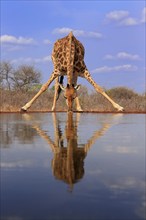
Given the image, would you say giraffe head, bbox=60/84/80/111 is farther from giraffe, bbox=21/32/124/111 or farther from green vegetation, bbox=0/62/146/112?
green vegetation, bbox=0/62/146/112

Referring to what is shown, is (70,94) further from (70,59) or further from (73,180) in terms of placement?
(73,180)

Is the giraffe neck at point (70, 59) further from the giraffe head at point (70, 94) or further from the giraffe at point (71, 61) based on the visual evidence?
the giraffe head at point (70, 94)

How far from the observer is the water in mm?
3342

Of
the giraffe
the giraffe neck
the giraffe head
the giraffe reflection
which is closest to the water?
the giraffe reflection

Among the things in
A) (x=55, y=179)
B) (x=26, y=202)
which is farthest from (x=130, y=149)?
(x=26, y=202)

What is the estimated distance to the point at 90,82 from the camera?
65.0 feet

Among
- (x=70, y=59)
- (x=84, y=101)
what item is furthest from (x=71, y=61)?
(x=84, y=101)

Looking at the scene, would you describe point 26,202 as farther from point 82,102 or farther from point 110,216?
point 82,102

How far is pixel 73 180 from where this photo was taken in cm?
445

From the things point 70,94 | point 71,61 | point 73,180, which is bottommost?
point 73,180

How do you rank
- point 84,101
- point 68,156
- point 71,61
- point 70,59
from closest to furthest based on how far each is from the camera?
1. point 68,156
2. point 70,59
3. point 71,61
4. point 84,101

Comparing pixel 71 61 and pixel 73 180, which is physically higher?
pixel 71 61

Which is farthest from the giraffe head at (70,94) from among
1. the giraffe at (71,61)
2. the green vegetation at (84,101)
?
the green vegetation at (84,101)

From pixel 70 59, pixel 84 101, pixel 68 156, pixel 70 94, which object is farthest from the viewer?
pixel 84 101
